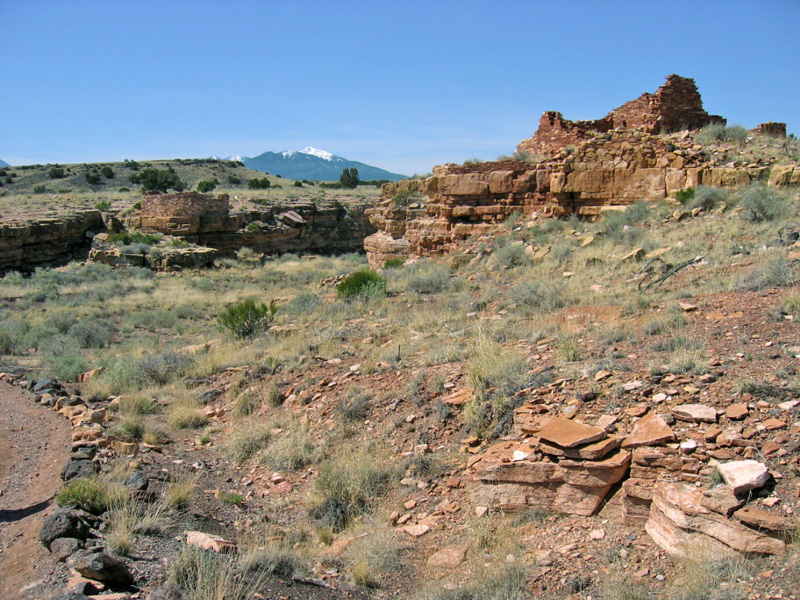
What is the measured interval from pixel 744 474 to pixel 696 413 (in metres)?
0.74

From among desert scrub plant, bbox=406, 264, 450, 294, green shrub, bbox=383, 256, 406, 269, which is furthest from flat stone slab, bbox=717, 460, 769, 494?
green shrub, bbox=383, 256, 406, 269

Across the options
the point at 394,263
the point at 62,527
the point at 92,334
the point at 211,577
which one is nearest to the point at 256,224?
the point at 394,263

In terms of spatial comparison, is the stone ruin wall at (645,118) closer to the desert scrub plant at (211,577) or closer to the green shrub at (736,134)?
the green shrub at (736,134)

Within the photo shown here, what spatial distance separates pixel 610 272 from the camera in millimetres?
9727

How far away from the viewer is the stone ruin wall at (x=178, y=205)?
92.2ft

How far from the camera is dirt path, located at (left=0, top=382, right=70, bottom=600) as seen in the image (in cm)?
349

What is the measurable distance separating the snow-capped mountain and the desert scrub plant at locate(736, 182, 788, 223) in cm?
9197

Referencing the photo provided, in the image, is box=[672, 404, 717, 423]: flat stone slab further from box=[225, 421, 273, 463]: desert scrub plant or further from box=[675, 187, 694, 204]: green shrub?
box=[675, 187, 694, 204]: green shrub

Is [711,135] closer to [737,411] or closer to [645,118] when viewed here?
[645,118]

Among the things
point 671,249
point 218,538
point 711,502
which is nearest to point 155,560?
point 218,538

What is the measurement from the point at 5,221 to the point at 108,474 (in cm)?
2687

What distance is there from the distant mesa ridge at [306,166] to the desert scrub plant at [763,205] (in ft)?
301

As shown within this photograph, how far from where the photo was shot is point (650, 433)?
4223 mm

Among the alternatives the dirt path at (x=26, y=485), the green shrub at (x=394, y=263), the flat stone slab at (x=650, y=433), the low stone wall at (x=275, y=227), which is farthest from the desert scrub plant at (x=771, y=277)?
the low stone wall at (x=275, y=227)
